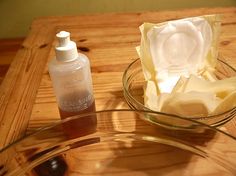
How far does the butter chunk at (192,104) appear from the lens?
36cm

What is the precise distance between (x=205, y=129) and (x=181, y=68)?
122 millimetres

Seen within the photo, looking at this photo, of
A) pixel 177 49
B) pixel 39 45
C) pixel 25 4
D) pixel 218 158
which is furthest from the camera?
pixel 25 4

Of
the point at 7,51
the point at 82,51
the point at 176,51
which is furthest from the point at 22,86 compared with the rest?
the point at 7,51

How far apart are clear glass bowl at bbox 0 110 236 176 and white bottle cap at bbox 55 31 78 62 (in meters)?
0.07

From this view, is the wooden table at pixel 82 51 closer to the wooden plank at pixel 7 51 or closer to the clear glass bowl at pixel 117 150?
the clear glass bowl at pixel 117 150

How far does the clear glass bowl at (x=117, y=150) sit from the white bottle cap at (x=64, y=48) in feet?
0.23

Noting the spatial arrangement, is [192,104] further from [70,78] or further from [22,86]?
[22,86]

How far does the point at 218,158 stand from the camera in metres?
0.34

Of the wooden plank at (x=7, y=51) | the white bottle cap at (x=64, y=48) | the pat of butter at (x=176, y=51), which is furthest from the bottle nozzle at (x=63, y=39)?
the wooden plank at (x=7, y=51)

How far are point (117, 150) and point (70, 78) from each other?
0.10 metres

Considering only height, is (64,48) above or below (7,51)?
above

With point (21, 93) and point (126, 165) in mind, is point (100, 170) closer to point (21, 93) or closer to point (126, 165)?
point (126, 165)

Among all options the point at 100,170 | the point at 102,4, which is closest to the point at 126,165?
the point at 100,170

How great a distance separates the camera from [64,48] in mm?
337
